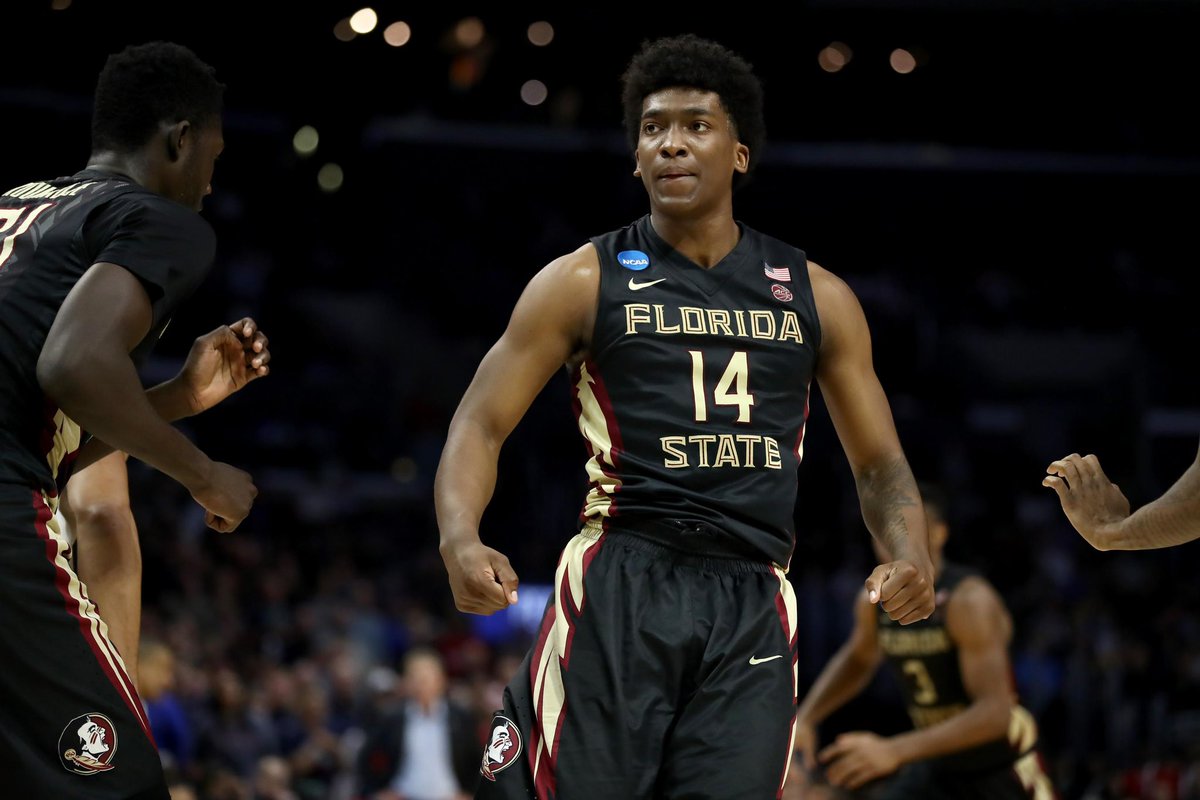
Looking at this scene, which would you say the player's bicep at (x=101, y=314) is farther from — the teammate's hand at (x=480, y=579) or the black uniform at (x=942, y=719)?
the black uniform at (x=942, y=719)

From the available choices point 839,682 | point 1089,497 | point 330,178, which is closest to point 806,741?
point 839,682

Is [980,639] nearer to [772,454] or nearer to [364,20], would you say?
[772,454]

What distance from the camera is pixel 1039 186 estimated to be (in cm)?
1950

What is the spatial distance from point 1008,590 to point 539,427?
16.3 feet

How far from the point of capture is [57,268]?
145 inches

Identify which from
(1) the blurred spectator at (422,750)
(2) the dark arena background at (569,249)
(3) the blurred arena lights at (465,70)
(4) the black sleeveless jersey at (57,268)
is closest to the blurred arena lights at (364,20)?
(2) the dark arena background at (569,249)

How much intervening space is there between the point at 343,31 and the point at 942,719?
991 centimetres

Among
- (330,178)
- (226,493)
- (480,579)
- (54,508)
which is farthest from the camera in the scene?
(330,178)

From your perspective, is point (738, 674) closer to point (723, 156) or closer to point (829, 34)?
point (723, 156)

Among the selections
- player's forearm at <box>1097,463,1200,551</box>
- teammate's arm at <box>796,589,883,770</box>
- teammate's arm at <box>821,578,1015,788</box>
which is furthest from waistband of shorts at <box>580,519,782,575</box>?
teammate's arm at <box>796,589,883,770</box>

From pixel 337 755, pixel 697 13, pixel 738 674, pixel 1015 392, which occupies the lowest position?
pixel 337 755

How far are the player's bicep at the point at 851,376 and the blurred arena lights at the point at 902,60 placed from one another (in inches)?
466

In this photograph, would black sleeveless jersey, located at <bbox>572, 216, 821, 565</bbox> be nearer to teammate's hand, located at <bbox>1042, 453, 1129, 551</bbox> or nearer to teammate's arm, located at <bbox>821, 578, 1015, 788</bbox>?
teammate's hand, located at <bbox>1042, 453, 1129, 551</bbox>

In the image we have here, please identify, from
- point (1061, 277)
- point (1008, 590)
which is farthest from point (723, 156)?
point (1061, 277)
